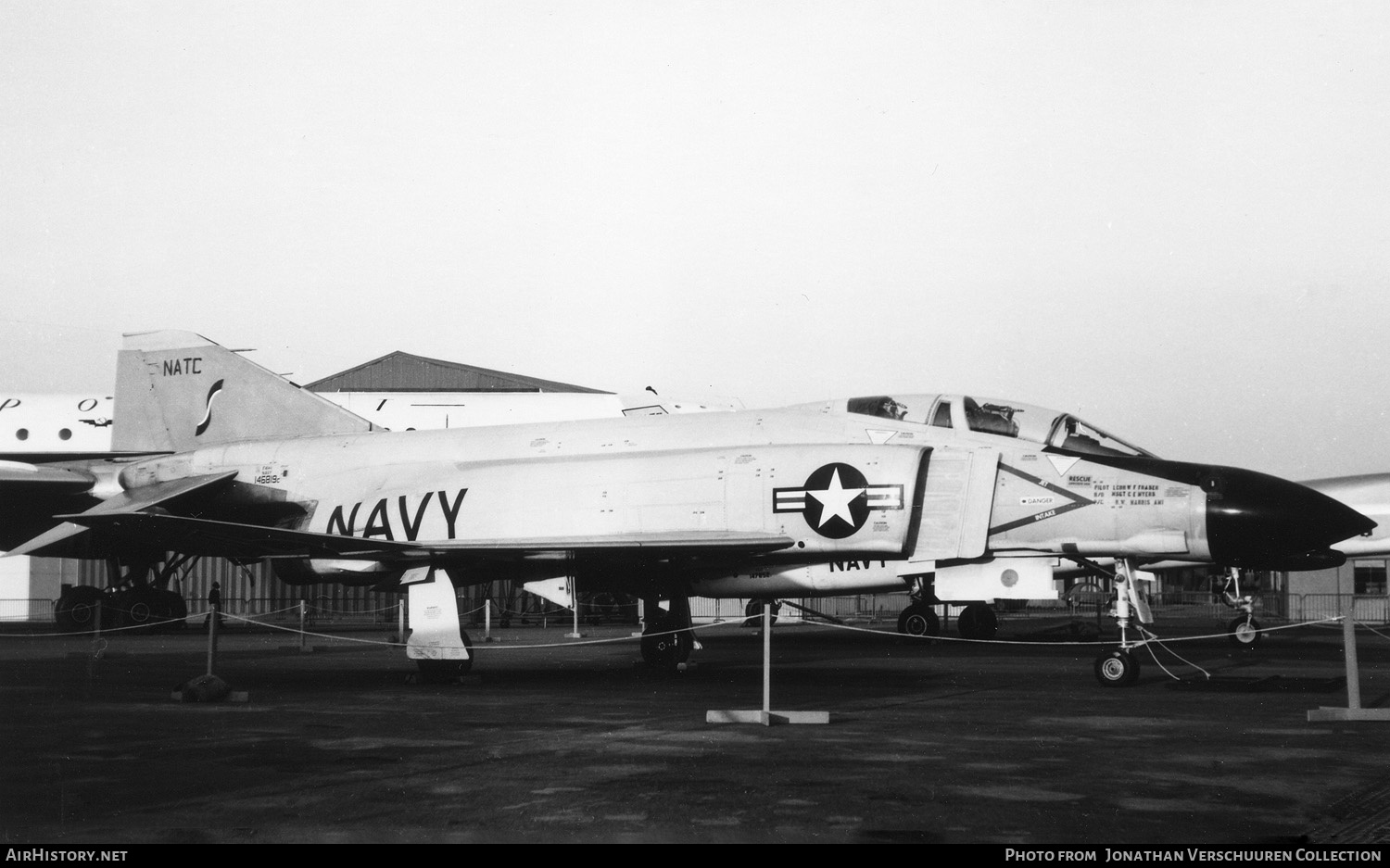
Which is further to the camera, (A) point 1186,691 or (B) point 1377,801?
(A) point 1186,691

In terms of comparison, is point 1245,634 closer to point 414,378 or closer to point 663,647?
point 663,647

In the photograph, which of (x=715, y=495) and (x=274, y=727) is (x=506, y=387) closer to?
(x=715, y=495)

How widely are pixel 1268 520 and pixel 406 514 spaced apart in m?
8.43

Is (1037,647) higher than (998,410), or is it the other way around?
(998,410)

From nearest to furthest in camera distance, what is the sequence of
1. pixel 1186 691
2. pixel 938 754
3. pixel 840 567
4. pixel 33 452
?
pixel 938 754 → pixel 1186 691 → pixel 840 567 → pixel 33 452

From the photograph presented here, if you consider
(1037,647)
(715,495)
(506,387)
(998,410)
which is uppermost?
(506,387)

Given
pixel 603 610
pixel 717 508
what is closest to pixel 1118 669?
pixel 717 508

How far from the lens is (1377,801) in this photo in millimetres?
5512

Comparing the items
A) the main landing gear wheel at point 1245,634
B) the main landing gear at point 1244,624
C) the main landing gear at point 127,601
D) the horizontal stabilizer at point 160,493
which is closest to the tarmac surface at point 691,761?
the horizontal stabilizer at point 160,493

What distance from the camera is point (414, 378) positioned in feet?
148

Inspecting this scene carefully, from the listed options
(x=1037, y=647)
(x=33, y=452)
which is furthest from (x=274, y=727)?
(x=33, y=452)

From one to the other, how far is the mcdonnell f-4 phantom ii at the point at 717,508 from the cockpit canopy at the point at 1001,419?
0.02 meters

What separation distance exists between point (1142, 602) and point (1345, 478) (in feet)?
43.7

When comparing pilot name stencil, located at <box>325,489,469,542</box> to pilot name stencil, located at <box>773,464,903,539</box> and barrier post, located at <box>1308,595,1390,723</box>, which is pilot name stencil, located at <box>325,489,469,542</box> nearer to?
pilot name stencil, located at <box>773,464,903,539</box>
